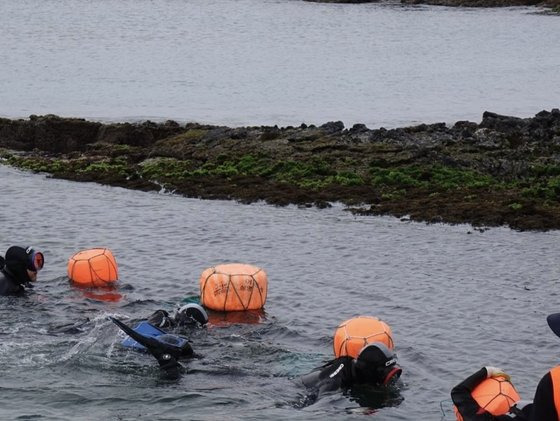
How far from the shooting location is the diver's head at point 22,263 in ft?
65.8

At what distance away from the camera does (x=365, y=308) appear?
20.7m

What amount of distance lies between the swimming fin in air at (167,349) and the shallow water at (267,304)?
9.7 inches

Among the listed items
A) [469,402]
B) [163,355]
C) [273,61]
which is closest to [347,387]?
[163,355]

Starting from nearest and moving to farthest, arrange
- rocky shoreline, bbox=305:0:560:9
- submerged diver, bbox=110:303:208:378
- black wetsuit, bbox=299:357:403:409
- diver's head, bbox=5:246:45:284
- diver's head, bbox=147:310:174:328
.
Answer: black wetsuit, bbox=299:357:403:409 < submerged diver, bbox=110:303:208:378 < diver's head, bbox=147:310:174:328 < diver's head, bbox=5:246:45:284 < rocky shoreline, bbox=305:0:560:9

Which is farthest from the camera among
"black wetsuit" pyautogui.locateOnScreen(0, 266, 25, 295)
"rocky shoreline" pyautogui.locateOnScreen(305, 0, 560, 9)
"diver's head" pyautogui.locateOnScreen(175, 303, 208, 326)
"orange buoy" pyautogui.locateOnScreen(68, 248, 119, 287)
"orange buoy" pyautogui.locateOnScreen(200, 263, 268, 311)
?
"rocky shoreline" pyautogui.locateOnScreen(305, 0, 560, 9)

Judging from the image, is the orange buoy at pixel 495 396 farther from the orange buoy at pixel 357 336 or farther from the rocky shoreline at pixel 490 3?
the rocky shoreline at pixel 490 3

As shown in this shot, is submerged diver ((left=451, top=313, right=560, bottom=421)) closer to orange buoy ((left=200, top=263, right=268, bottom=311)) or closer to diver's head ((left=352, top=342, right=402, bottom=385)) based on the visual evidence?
diver's head ((left=352, top=342, right=402, bottom=385))

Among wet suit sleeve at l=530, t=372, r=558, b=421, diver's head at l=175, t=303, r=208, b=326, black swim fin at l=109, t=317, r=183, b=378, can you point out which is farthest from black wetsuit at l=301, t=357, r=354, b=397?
wet suit sleeve at l=530, t=372, r=558, b=421

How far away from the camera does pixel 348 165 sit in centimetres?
3278

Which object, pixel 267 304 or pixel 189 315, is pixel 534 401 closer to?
pixel 189 315

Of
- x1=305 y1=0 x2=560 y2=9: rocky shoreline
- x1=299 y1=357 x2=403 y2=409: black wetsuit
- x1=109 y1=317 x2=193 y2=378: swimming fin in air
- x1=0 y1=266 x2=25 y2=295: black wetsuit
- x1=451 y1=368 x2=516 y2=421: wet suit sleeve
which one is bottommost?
x1=299 y1=357 x2=403 y2=409: black wetsuit

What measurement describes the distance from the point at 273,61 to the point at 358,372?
62.1 m

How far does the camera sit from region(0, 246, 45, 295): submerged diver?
20050 mm

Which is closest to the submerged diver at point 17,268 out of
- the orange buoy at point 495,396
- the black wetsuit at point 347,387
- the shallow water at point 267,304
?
the shallow water at point 267,304
